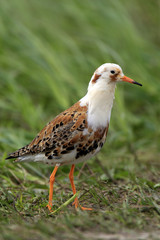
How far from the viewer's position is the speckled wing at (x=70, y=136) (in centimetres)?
496

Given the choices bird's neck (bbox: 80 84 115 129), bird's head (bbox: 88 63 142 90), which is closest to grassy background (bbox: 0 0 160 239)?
bird's neck (bbox: 80 84 115 129)

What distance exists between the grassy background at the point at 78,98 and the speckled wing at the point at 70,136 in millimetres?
539

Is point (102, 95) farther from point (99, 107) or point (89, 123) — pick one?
point (89, 123)

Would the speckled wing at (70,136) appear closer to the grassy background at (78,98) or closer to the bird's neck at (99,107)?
the bird's neck at (99,107)

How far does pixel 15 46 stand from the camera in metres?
9.23

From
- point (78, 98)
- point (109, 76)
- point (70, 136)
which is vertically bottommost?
point (70, 136)

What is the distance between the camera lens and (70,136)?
5.01 meters

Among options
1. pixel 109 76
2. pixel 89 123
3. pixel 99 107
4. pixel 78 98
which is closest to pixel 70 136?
pixel 89 123

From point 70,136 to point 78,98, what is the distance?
3513 mm

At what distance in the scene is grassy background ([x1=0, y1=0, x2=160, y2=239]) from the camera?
4.71 meters

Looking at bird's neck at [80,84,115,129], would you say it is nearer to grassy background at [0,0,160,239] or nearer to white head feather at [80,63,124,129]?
white head feather at [80,63,124,129]

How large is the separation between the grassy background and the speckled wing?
0.54 m

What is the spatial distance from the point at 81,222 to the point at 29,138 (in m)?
3.66

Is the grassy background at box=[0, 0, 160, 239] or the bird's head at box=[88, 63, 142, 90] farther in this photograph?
the bird's head at box=[88, 63, 142, 90]
